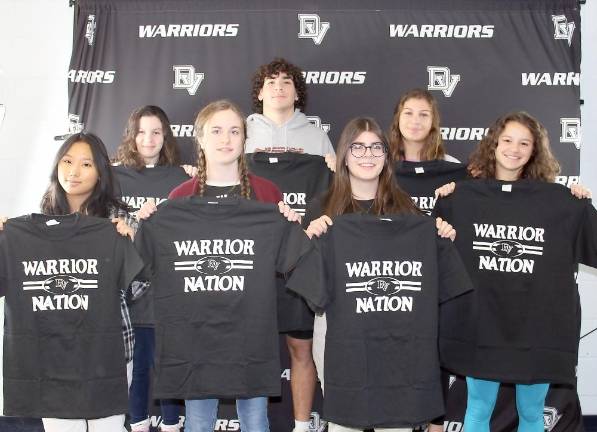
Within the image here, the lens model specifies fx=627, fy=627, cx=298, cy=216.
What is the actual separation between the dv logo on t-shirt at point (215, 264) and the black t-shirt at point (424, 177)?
3.71 ft

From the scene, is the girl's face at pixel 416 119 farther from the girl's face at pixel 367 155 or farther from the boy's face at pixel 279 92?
the girl's face at pixel 367 155

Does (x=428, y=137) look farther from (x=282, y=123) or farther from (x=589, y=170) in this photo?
(x=589, y=170)

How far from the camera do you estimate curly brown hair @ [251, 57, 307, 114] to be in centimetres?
346

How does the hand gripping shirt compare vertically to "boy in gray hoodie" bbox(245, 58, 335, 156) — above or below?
below

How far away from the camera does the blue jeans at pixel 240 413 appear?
250 cm

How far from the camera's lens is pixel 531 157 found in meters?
2.86

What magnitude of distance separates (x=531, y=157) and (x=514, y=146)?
137 mm

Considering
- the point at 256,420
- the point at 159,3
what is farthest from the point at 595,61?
the point at 256,420

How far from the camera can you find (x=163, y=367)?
2.42 m

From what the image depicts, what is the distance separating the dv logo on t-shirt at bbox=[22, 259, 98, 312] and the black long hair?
9.7 inches

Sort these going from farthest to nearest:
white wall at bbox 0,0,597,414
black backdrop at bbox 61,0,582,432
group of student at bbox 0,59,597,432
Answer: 1. white wall at bbox 0,0,597,414
2. black backdrop at bbox 61,0,582,432
3. group of student at bbox 0,59,597,432

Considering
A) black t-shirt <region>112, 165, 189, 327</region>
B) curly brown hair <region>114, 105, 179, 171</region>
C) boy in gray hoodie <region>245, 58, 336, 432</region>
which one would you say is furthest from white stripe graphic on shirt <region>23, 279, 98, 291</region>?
boy in gray hoodie <region>245, 58, 336, 432</region>

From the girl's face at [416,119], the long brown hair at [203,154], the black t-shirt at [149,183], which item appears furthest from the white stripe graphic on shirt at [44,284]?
the girl's face at [416,119]

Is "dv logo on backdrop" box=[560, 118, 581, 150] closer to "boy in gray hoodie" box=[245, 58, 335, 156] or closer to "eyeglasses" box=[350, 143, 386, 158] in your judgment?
"boy in gray hoodie" box=[245, 58, 335, 156]
